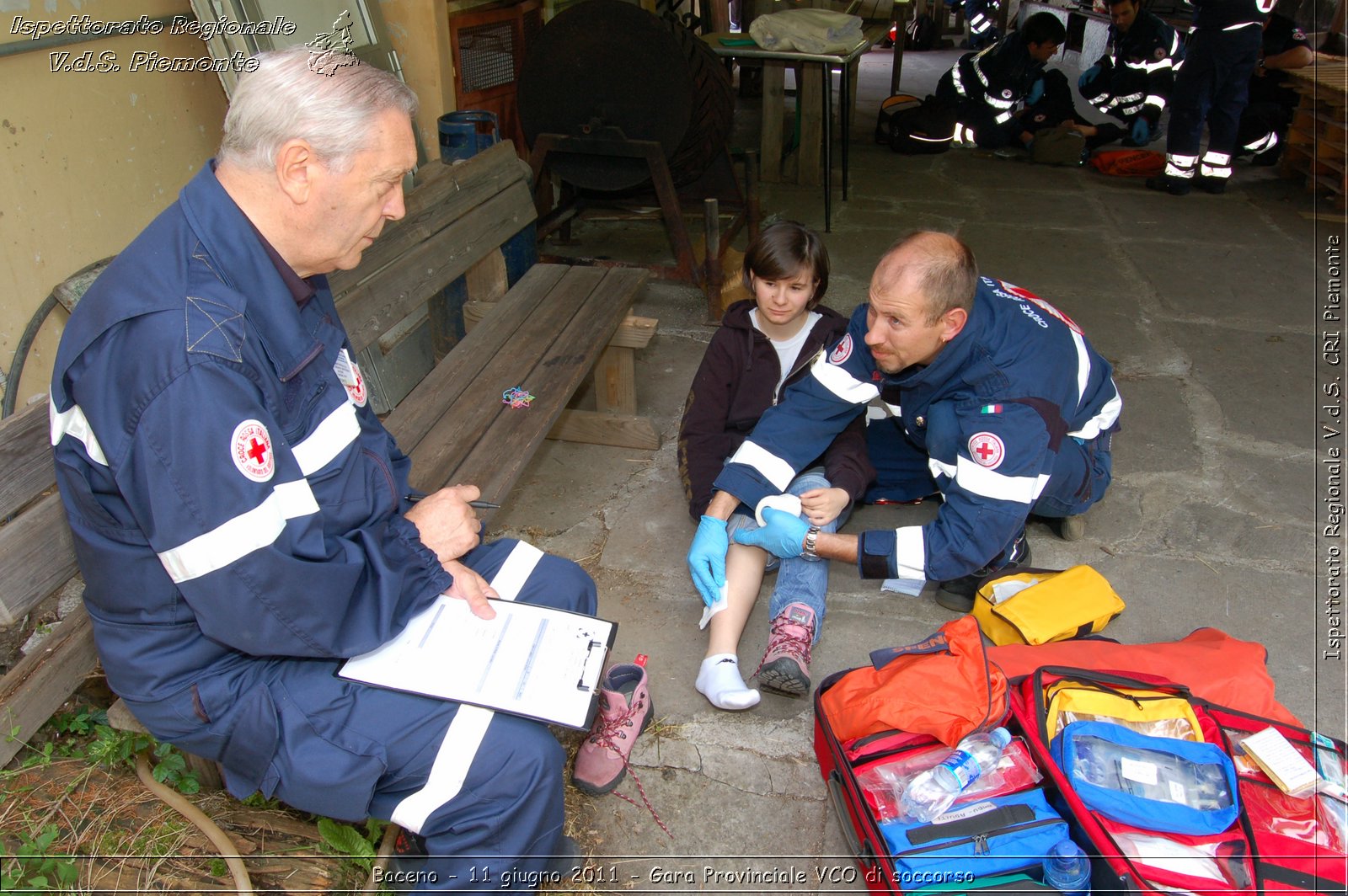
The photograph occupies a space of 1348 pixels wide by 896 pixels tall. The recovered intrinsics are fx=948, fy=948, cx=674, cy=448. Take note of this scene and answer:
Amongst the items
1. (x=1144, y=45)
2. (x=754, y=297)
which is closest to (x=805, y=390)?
(x=754, y=297)

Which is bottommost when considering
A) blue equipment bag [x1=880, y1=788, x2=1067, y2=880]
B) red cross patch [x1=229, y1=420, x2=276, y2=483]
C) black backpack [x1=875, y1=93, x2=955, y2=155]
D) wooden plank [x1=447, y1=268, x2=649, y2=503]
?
black backpack [x1=875, y1=93, x2=955, y2=155]

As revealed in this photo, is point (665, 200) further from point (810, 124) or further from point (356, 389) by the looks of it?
point (356, 389)

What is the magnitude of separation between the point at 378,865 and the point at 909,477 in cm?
201

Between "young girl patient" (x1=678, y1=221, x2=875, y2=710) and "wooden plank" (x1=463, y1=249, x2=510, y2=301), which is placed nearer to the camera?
"young girl patient" (x1=678, y1=221, x2=875, y2=710)

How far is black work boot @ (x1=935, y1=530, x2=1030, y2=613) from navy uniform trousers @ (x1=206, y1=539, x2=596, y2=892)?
146 cm

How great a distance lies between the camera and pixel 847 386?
2723 millimetres

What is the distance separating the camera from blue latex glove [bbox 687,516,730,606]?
2547 millimetres

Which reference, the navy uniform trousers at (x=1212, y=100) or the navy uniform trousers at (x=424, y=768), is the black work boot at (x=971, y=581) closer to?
the navy uniform trousers at (x=424, y=768)

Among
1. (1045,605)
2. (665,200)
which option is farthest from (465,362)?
(1045,605)

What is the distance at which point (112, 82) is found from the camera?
122 inches

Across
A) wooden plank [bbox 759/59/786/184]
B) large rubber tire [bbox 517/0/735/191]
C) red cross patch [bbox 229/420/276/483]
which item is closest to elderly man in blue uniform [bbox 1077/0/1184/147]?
wooden plank [bbox 759/59/786/184]

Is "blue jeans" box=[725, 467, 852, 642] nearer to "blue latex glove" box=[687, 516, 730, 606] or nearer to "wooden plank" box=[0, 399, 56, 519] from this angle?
"blue latex glove" box=[687, 516, 730, 606]

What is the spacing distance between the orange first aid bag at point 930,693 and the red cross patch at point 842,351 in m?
0.90

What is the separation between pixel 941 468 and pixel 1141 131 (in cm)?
618
